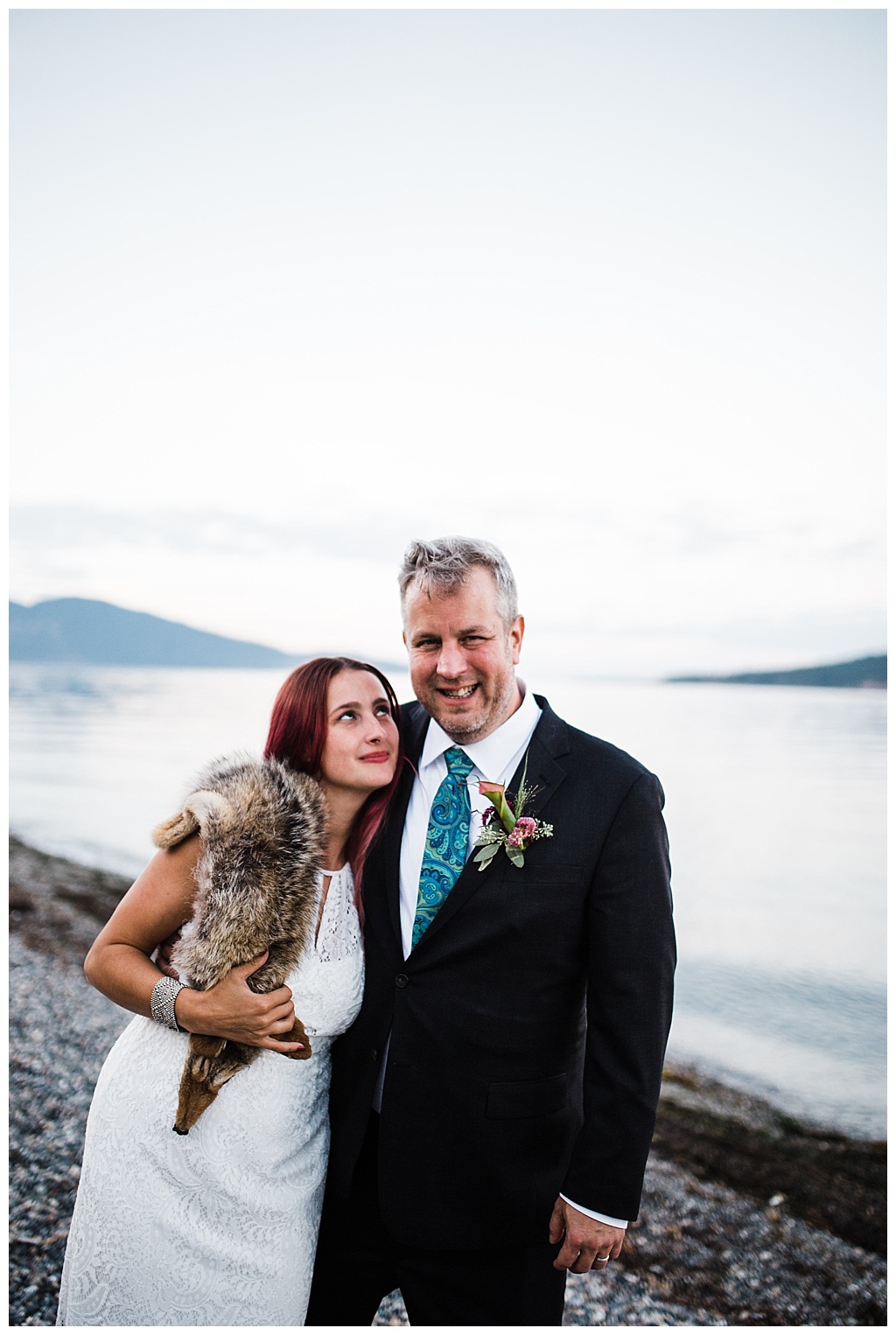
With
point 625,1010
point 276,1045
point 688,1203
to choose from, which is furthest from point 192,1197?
point 688,1203

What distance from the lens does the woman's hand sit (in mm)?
2391

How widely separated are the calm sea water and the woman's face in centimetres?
35

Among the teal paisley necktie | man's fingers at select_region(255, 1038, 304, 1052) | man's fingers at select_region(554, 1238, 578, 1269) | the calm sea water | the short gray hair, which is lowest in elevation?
the calm sea water

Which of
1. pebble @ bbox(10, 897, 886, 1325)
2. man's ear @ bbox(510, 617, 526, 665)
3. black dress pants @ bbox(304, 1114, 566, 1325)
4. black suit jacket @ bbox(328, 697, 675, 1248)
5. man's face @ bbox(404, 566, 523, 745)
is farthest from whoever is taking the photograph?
pebble @ bbox(10, 897, 886, 1325)

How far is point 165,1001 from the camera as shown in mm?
2453

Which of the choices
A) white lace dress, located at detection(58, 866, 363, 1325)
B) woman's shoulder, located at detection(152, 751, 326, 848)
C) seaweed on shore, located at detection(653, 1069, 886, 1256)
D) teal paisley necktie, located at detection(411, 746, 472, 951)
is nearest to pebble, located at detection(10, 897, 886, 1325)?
seaweed on shore, located at detection(653, 1069, 886, 1256)

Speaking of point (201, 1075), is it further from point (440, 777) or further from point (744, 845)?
point (744, 845)

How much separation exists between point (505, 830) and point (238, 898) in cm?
84

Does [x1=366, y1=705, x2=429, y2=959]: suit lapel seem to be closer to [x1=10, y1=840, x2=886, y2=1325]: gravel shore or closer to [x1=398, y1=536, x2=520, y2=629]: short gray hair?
[x1=398, y1=536, x2=520, y2=629]: short gray hair

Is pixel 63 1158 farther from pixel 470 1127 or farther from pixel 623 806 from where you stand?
pixel 623 806

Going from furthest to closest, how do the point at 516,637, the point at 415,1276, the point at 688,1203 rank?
the point at 688,1203, the point at 516,637, the point at 415,1276

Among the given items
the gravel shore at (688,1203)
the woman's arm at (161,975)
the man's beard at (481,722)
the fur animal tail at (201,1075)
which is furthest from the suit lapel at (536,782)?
the gravel shore at (688,1203)

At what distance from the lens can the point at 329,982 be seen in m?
2.60

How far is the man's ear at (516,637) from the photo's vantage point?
2938 mm
